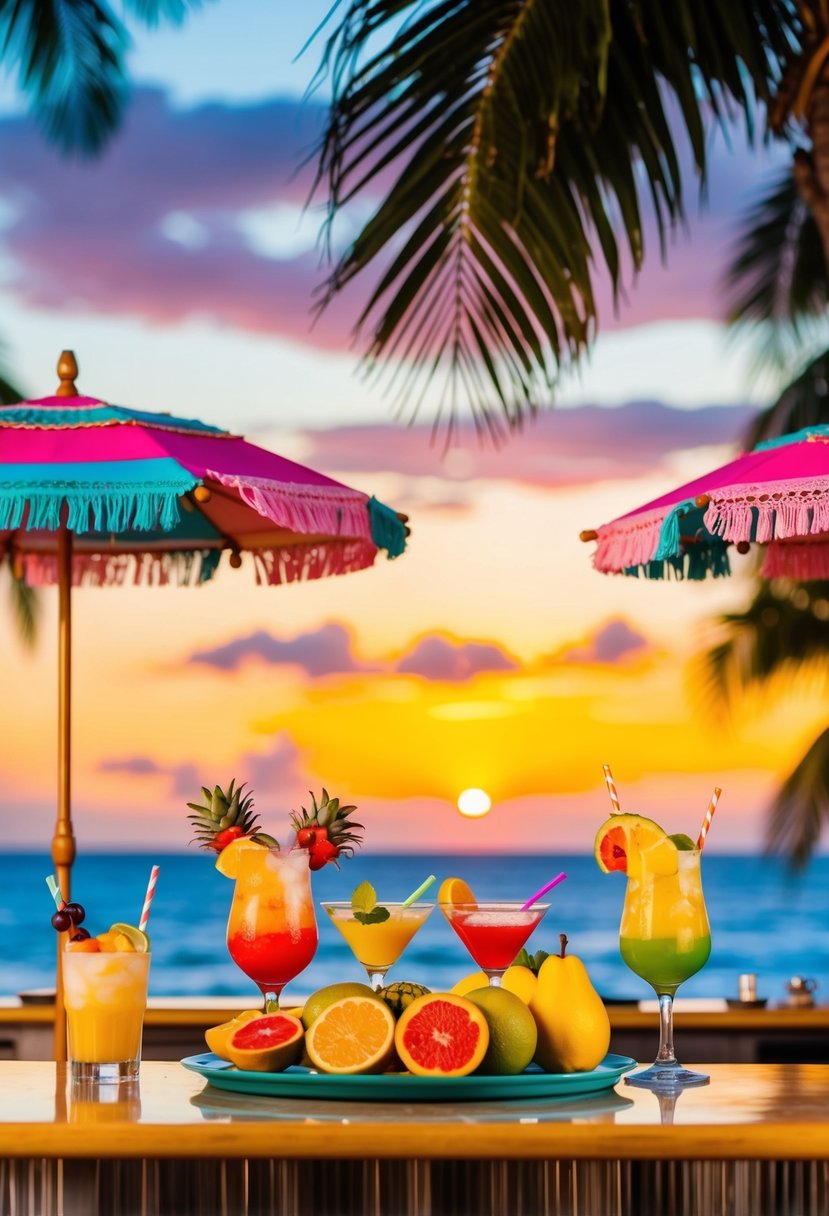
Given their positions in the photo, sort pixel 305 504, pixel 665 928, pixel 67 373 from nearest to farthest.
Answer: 1. pixel 665 928
2. pixel 305 504
3. pixel 67 373

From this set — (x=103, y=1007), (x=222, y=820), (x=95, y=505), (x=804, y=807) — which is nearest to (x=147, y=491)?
(x=95, y=505)

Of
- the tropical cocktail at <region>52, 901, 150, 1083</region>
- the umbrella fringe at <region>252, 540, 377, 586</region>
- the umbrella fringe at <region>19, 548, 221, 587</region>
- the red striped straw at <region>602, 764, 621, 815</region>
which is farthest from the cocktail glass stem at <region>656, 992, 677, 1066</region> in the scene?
the umbrella fringe at <region>19, 548, 221, 587</region>

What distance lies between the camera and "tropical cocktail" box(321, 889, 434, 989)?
2619mm

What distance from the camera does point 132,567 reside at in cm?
538

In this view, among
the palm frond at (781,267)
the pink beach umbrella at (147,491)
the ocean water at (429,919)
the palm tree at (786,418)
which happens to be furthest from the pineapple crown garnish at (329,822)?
the ocean water at (429,919)

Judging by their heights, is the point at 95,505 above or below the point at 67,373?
below

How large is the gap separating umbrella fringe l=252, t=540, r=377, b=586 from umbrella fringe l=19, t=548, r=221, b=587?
0.26 m

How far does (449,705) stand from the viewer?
90.9 ft

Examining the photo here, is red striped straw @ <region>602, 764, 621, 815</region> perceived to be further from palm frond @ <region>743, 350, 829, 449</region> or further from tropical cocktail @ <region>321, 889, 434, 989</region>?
palm frond @ <region>743, 350, 829, 449</region>

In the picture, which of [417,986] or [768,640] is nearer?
[417,986]

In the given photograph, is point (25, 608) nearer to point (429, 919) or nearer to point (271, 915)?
point (271, 915)

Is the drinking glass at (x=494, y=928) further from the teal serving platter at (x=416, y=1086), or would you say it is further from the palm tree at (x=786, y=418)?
the palm tree at (x=786, y=418)

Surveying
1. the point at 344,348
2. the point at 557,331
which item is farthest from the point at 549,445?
the point at 557,331

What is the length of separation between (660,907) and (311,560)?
253cm
